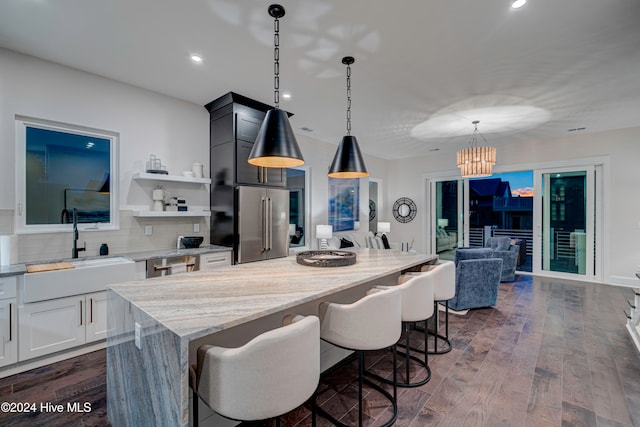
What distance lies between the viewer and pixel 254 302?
4.83 ft

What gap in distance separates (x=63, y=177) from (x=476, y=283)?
5.27 meters

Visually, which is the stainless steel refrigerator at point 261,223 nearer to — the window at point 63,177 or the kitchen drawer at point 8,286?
the window at point 63,177

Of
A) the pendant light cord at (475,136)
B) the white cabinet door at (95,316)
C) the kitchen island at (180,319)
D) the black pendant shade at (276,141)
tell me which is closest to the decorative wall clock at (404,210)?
the pendant light cord at (475,136)

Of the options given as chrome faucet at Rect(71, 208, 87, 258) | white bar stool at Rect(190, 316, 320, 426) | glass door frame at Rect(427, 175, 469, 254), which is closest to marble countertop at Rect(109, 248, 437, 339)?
white bar stool at Rect(190, 316, 320, 426)

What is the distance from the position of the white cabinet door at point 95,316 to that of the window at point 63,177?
936 millimetres

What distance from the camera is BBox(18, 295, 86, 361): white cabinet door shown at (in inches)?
97.7

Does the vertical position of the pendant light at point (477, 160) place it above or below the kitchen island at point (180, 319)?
above

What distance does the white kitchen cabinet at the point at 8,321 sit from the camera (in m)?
2.38

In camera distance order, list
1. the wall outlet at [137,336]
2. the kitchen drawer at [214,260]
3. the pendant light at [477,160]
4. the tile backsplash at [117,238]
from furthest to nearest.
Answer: the pendant light at [477,160]
the kitchen drawer at [214,260]
the tile backsplash at [117,238]
the wall outlet at [137,336]

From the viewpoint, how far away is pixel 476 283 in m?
4.00

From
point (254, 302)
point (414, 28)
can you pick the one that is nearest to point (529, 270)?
point (414, 28)

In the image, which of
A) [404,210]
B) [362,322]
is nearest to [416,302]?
[362,322]

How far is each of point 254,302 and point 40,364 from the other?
2649 mm

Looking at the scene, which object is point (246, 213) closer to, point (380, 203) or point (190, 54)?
point (190, 54)
